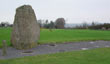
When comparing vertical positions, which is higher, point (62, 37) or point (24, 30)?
point (24, 30)

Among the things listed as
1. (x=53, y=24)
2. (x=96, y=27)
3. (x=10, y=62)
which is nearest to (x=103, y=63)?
(x=10, y=62)

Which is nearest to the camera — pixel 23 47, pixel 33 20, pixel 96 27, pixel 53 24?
pixel 23 47

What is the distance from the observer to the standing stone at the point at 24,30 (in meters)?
8.41

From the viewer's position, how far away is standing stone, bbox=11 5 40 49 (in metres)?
8.41

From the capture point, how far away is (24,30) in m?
8.51

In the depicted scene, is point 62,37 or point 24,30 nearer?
point 24,30

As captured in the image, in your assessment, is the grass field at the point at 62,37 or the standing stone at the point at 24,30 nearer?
the standing stone at the point at 24,30

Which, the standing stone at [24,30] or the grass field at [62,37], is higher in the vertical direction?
the standing stone at [24,30]

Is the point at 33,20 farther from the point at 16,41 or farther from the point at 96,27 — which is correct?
the point at 96,27

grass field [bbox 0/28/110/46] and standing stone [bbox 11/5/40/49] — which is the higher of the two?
standing stone [bbox 11/5/40/49]

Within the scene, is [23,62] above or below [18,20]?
below

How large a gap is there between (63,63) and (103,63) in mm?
1511

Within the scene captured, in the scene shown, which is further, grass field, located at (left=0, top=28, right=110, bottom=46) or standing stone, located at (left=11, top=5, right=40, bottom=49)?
grass field, located at (left=0, top=28, right=110, bottom=46)

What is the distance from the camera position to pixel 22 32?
8.45 metres
